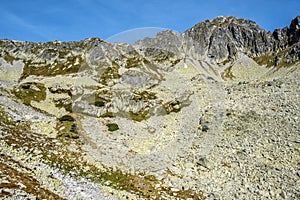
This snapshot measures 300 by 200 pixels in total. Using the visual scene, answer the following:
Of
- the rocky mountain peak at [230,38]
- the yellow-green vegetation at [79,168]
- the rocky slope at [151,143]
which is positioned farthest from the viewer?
the rocky mountain peak at [230,38]

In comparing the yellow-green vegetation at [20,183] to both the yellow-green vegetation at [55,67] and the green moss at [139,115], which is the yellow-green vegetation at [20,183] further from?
the yellow-green vegetation at [55,67]

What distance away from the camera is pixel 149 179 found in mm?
28359

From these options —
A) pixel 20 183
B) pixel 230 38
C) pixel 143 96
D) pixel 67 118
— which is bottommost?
pixel 20 183

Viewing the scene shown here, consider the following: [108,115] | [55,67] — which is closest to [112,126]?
[108,115]

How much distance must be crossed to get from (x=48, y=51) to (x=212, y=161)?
437 feet

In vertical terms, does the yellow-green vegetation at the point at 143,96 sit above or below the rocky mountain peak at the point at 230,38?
below

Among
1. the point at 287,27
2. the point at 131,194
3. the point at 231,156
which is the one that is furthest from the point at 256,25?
the point at 131,194

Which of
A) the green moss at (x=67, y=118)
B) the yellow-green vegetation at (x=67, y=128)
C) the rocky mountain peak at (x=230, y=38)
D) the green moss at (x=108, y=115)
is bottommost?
the yellow-green vegetation at (x=67, y=128)

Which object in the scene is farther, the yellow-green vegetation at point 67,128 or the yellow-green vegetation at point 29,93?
the yellow-green vegetation at point 29,93

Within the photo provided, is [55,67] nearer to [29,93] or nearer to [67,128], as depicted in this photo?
[29,93]

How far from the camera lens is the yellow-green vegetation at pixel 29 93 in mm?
54062

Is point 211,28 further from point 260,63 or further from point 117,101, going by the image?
point 117,101

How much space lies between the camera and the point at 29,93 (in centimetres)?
5772

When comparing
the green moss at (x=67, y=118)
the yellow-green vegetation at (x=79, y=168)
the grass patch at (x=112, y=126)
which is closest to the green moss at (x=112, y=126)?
the grass patch at (x=112, y=126)
